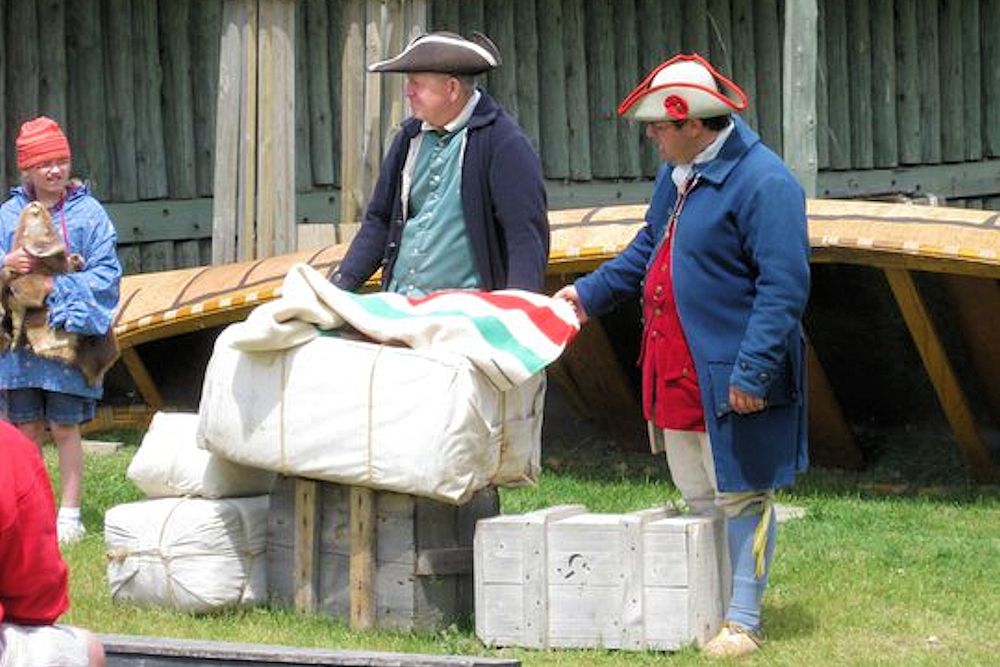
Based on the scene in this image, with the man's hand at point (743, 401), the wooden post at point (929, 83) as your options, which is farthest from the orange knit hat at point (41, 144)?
the wooden post at point (929, 83)

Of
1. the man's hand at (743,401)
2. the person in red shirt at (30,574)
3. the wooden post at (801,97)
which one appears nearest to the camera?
the person in red shirt at (30,574)

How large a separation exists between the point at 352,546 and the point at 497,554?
0.51 m

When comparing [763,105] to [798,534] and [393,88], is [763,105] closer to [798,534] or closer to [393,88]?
[393,88]

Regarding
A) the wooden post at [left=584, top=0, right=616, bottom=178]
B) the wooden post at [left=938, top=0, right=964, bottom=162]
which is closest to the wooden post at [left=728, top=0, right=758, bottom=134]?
the wooden post at [left=584, top=0, right=616, bottom=178]

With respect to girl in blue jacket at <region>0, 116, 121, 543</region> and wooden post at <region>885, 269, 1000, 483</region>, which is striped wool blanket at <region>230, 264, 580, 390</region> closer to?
girl in blue jacket at <region>0, 116, 121, 543</region>

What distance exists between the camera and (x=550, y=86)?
50.8 ft

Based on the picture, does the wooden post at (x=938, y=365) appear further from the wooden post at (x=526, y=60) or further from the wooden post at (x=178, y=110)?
the wooden post at (x=526, y=60)

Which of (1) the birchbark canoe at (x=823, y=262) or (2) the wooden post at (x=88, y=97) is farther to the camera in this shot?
(2) the wooden post at (x=88, y=97)

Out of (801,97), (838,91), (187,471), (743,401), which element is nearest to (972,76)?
(838,91)

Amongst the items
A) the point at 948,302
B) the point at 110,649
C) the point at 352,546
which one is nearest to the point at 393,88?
the point at 948,302

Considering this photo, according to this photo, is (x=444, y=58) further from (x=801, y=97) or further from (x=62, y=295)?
(x=801, y=97)

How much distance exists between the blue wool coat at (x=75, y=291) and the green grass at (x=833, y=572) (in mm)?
667

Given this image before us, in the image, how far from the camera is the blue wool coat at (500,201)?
23.7 feet

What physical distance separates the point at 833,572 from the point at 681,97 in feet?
7.26
